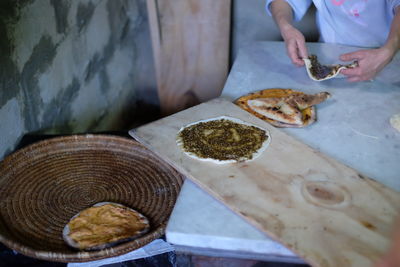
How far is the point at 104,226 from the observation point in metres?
1.31

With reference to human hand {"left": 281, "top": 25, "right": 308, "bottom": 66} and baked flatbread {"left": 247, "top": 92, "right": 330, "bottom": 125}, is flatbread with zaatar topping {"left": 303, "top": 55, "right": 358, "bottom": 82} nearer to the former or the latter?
human hand {"left": 281, "top": 25, "right": 308, "bottom": 66}

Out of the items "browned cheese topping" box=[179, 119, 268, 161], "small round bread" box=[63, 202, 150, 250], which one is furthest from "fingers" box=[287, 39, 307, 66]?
"small round bread" box=[63, 202, 150, 250]

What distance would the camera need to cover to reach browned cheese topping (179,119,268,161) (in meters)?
1.26

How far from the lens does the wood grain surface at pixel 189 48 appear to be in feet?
9.03

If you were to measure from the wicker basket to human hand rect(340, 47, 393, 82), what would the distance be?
77cm

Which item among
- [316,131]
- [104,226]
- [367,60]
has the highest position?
[367,60]

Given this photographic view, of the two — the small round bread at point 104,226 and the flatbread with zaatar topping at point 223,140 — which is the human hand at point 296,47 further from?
the small round bread at point 104,226

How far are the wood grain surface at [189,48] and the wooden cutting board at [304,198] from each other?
1596 mm

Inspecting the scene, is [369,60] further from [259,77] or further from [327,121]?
[259,77]

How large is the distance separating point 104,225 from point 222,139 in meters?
0.45

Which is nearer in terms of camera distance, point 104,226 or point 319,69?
point 104,226

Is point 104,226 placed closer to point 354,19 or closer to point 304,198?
point 304,198

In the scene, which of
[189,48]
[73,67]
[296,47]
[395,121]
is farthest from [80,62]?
[395,121]

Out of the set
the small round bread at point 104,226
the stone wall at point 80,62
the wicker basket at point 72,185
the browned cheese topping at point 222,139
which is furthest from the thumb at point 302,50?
the stone wall at point 80,62
